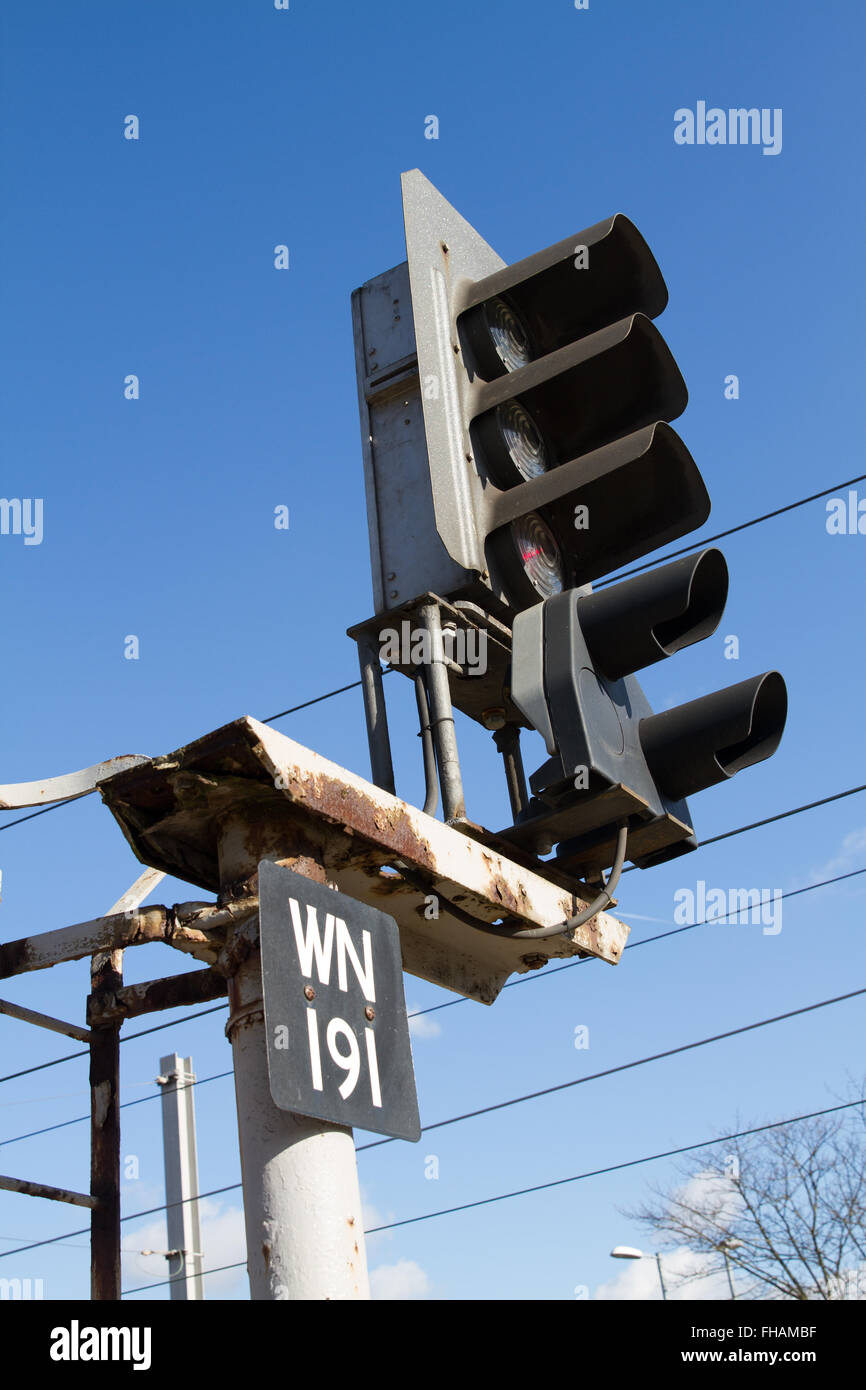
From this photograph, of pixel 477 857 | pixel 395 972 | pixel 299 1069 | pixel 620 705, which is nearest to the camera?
pixel 299 1069

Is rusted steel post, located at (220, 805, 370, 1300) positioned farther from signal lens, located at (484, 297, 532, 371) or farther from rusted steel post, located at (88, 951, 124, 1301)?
signal lens, located at (484, 297, 532, 371)

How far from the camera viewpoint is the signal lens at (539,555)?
15.2 ft

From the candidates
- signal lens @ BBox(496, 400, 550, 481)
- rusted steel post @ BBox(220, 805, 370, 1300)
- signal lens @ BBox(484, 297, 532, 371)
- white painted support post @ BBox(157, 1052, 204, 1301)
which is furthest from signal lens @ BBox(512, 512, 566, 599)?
white painted support post @ BBox(157, 1052, 204, 1301)

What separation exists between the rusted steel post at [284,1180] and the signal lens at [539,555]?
5.40 ft

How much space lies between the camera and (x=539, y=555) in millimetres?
4785

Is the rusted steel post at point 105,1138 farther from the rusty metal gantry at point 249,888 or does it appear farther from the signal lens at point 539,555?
the signal lens at point 539,555

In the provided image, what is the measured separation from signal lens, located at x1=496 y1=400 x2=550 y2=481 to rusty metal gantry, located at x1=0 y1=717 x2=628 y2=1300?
1.41m

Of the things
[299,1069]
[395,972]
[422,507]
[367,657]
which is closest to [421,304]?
[422,507]

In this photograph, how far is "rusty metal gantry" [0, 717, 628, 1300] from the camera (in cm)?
333

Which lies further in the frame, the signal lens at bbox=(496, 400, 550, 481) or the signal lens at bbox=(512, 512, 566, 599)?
the signal lens at bbox=(496, 400, 550, 481)

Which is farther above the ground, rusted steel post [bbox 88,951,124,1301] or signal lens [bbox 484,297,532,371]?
signal lens [bbox 484,297,532,371]

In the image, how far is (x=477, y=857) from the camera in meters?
3.86
